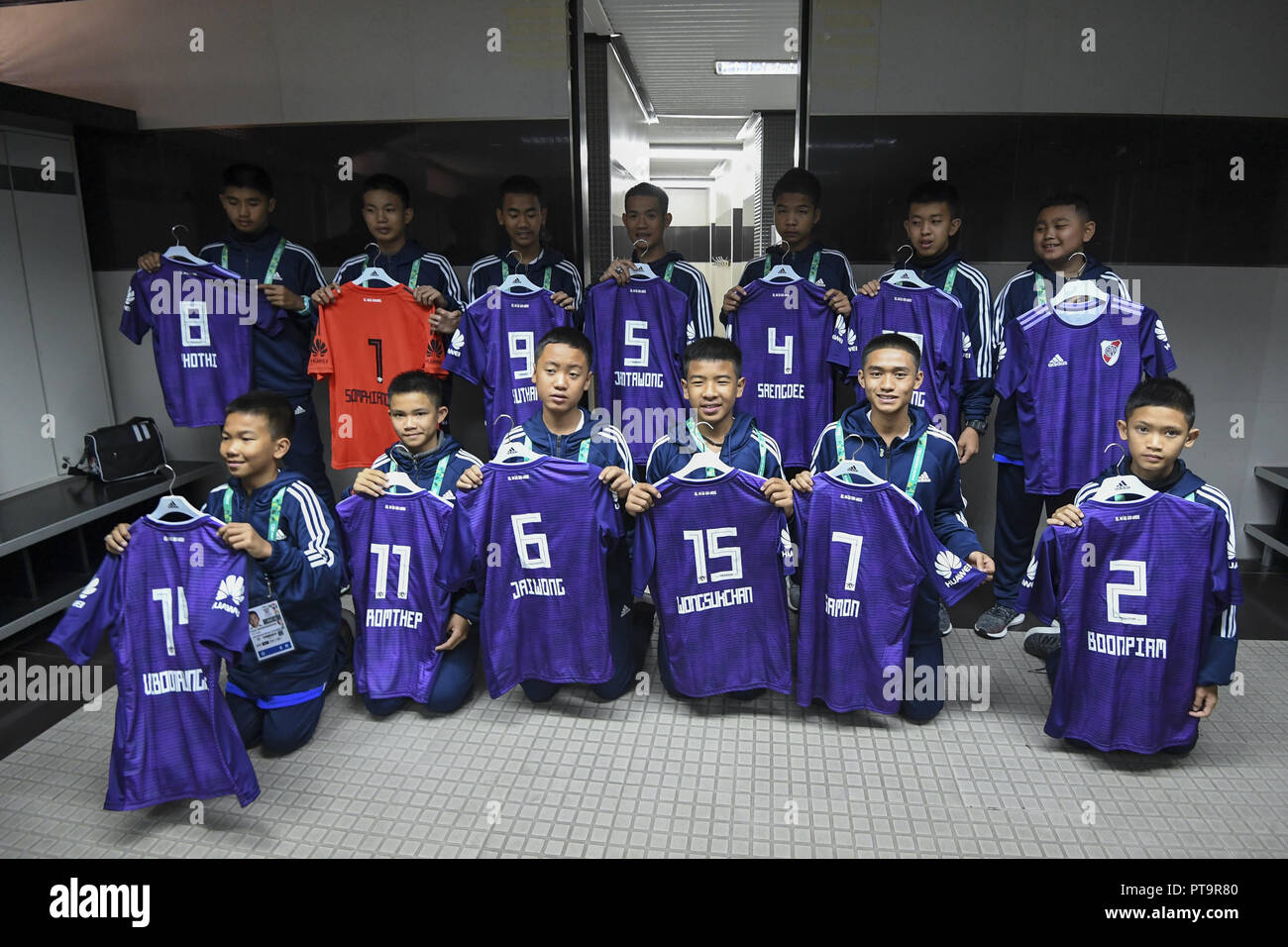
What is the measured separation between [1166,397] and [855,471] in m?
1.04

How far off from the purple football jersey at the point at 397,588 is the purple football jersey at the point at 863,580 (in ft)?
4.44

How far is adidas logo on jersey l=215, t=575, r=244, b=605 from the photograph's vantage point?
8.08ft

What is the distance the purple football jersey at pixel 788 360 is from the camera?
12.6ft

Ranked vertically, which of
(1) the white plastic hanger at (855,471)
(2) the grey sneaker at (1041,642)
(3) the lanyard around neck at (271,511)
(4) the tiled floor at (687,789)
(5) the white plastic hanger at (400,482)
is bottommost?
(4) the tiled floor at (687,789)

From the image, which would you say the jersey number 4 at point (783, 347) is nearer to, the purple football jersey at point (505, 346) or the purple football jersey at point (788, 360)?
the purple football jersey at point (788, 360)

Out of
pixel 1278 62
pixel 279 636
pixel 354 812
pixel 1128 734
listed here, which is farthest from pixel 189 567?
pixel 1278 62

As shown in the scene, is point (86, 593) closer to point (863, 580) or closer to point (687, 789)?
point (687, 789)

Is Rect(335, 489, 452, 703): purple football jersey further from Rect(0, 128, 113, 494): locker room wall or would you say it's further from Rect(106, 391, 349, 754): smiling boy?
Rect(0, 128, 113, 494): locker room wall

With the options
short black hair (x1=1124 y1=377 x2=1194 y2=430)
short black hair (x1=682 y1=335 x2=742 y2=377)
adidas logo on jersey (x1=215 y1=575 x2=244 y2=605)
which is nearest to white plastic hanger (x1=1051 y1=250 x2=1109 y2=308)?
short black hair (x1=1124 y1=377 x2=1194 y2=430)

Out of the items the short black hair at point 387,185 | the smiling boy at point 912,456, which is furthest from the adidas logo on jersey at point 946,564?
the short black hair at point 387,185

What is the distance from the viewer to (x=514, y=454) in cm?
294

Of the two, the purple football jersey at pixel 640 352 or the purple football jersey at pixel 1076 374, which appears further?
the purple football jersey at pixel 640 352

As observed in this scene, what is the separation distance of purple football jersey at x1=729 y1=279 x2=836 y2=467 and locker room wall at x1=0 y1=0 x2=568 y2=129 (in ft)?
5.55

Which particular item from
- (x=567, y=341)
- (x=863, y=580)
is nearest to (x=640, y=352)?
(x=567, y=341)
